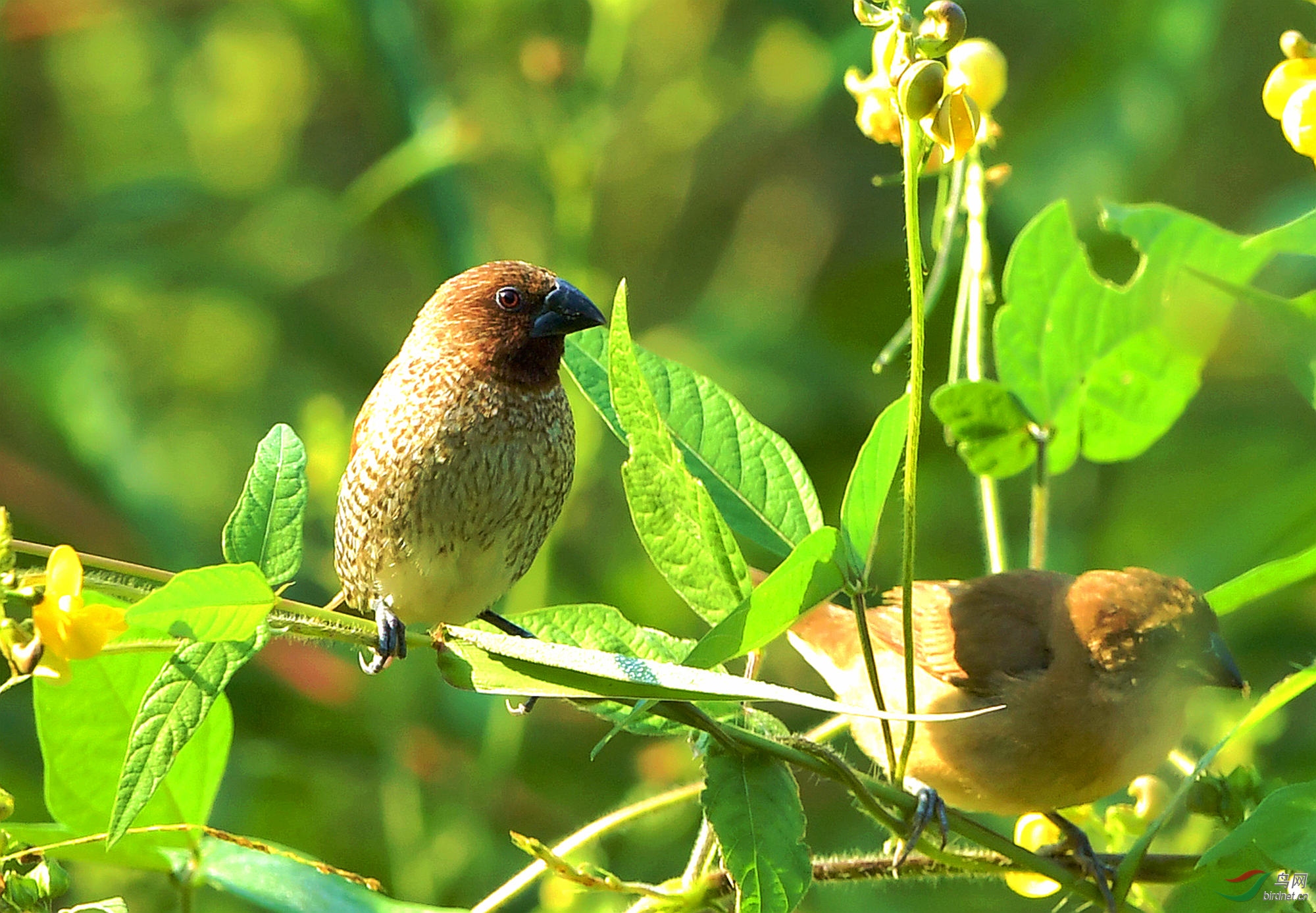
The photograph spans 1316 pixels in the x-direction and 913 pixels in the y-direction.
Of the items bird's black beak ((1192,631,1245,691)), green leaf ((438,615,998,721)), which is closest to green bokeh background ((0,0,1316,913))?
bird's black beak ((1192,631,1245,691))

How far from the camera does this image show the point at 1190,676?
8.79ft

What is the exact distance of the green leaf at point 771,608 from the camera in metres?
1.51

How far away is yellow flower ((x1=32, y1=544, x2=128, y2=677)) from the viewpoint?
1401 mm

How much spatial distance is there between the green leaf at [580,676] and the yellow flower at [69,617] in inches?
13.4

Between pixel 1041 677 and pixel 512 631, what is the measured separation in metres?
1.05

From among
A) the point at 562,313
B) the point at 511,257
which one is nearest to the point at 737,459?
the point at 562,313

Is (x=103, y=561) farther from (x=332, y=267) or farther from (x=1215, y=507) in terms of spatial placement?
(x=332, y=267)

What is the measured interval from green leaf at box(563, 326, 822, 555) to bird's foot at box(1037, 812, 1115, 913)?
1.90 ft

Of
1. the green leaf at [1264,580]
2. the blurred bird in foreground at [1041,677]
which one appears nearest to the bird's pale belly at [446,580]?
the blurred bird in foreground at [1041,677]

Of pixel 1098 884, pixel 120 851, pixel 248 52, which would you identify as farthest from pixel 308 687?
pixel 248 52

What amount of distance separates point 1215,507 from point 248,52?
13.6ft

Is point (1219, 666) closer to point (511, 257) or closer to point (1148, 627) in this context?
point (1148, 627)

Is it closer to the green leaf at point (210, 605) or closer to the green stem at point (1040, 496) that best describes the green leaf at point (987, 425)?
the green stem at point (1040, 496)

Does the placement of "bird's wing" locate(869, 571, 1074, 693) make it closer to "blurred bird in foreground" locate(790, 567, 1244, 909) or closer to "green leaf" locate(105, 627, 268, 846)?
"blurred bird in foreground" locate(790, 567, 1244, 909)
